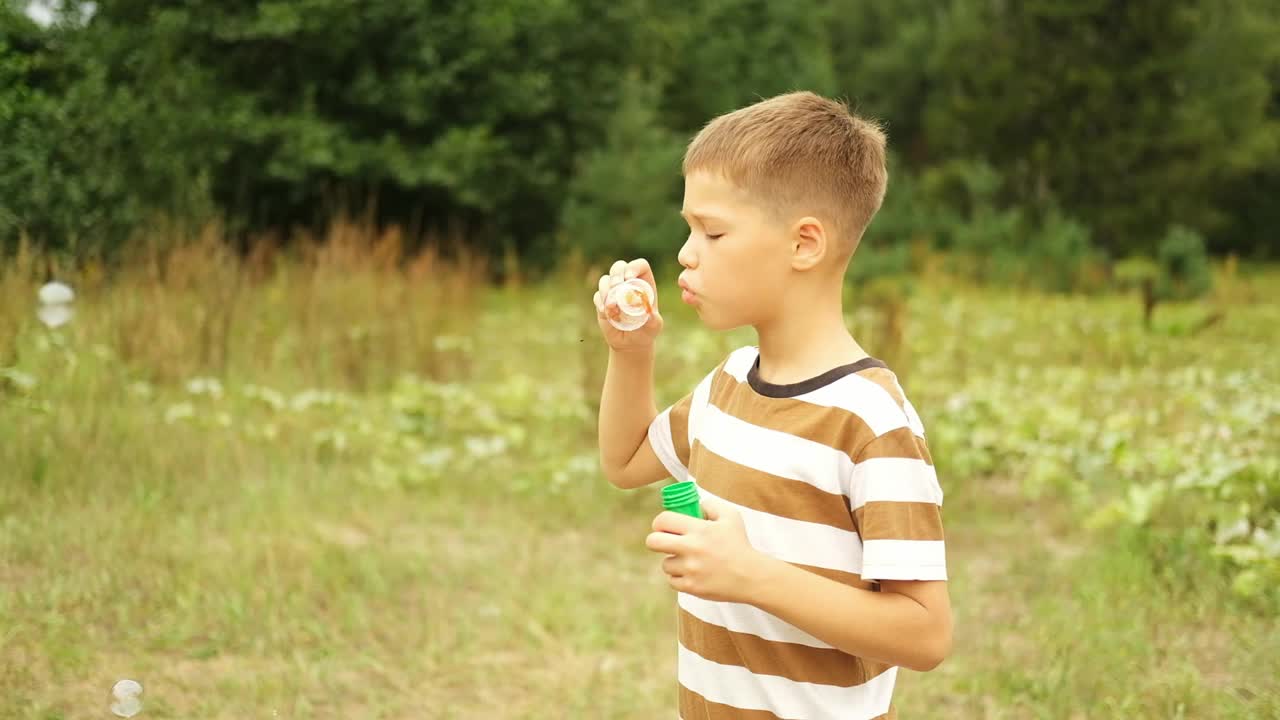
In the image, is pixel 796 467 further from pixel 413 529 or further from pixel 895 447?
pixel 413 529

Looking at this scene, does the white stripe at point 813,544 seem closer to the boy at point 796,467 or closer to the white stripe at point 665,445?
the boy at point 796,467

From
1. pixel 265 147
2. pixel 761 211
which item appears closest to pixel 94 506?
pixel 761 211

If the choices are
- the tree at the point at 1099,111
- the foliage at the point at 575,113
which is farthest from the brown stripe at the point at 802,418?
the tree at the point at 1099,111

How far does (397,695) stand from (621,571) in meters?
1.18

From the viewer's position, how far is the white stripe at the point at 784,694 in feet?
4.87

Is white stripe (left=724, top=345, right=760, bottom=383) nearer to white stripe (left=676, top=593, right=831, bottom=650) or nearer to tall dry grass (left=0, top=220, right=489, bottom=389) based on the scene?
white stripe (left=676, top=593, right=831, bottom=650)

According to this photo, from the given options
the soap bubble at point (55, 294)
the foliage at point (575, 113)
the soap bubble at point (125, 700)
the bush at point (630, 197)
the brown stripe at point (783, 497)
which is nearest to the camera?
the brown stripe at point (783, 497)

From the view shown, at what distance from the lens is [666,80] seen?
17703 mm

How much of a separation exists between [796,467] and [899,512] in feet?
0.47

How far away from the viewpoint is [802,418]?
144 cm

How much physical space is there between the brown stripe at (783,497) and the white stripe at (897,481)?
0.07 metres

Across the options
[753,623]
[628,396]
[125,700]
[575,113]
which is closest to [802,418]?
[753,623]

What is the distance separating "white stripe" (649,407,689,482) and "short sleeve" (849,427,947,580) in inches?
17.4

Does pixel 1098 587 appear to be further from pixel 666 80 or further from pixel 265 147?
pixel 666 80
